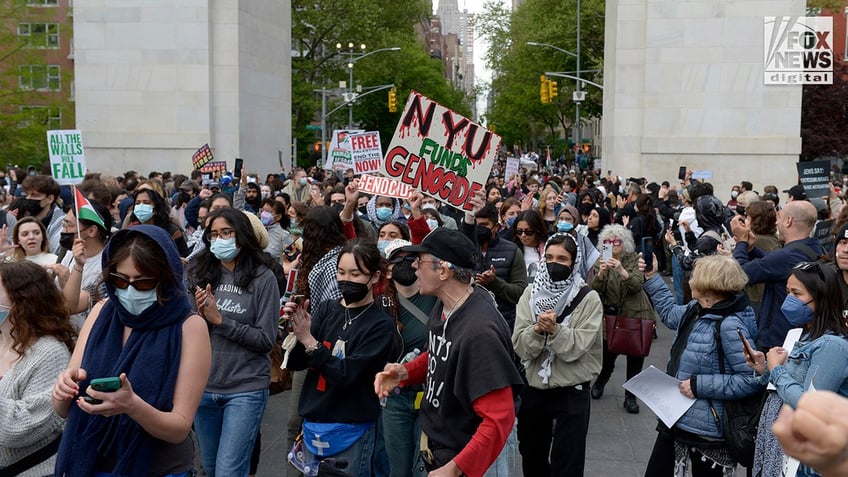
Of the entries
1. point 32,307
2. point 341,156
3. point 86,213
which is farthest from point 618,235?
point 341,156

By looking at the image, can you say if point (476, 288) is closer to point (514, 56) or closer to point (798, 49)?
point (798, 49)

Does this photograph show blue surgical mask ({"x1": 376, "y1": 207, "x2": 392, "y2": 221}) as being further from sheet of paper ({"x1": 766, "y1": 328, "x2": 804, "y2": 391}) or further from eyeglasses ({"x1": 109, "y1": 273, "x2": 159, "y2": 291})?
eyeglasses ({"x1": 109, "y1": 273, "x2": 159, "y2": 291})

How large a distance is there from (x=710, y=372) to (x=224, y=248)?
2964 millimetres

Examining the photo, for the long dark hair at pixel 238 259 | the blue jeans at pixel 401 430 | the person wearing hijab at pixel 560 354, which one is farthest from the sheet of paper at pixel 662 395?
the long dark hair at pixel 238 259

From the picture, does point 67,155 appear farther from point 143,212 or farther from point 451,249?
point 451,249

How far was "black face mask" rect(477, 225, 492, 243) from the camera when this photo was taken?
7.71 metres

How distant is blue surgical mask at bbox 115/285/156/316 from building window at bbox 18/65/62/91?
2956 centimetres

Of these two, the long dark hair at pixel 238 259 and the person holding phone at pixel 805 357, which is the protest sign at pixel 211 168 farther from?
the person holding phone at pixel 805 357

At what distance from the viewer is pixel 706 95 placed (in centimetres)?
2469

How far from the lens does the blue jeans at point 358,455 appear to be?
4848 millimetres

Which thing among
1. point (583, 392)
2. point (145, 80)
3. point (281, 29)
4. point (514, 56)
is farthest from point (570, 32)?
point (583, 392)

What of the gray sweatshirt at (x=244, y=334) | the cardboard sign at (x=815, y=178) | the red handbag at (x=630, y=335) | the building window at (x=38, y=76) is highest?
the building window at (x=38, y=76)

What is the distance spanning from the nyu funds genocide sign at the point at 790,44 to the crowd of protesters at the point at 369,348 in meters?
18.3

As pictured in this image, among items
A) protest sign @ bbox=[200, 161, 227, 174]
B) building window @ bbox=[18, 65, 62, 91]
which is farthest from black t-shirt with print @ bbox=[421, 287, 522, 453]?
building window @ bbox=[18, 65, 62, 91]
